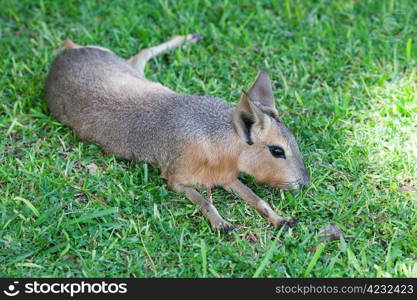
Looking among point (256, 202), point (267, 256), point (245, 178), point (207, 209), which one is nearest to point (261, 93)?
point (245, 178)

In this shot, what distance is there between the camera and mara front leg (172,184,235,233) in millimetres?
4117

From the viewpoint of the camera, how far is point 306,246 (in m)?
4.02

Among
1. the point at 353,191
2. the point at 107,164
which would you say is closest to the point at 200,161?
the point at 107,164

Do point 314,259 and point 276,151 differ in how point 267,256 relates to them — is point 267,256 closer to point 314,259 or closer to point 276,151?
point 314,259

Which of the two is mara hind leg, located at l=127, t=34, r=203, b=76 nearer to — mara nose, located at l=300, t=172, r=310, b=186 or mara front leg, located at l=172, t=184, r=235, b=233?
mara front leg, located at l=172, t=184, r=235, b=233

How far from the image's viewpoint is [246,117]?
165 inches

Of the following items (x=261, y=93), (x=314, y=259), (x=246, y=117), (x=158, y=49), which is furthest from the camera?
(x=158, y=49)

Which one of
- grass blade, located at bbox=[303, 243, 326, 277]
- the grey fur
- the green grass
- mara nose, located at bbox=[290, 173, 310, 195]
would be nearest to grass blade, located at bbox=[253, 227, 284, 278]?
the green grass

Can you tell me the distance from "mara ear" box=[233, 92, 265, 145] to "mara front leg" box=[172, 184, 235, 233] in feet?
1.67

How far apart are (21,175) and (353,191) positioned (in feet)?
7.78

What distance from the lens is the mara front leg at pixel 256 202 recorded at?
13.7 ft

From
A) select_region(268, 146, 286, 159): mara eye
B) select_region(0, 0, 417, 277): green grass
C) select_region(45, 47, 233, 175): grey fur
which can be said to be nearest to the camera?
select_region(0, 0, 417, 277): green grass

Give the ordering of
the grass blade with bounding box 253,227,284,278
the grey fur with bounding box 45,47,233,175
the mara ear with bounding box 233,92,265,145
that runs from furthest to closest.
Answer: the grey fur with bounding box 45,47,233,175 → the mara ear with bounding box 233,92,265,145 → the grass blade with bounding box 253,227,284,278

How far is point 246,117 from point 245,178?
0.61m
